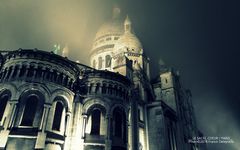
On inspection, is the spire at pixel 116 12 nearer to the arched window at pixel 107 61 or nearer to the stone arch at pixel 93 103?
the arched window at pixel 107 61

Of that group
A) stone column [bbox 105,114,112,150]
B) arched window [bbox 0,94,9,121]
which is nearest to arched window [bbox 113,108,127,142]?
stone column [bbox 105,114,112,150]

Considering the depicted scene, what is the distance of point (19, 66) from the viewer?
22.8 meters

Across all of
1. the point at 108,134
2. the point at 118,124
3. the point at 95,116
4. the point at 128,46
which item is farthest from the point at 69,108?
the point at 128,46

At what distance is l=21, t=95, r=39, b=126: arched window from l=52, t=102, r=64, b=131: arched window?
2.21 m

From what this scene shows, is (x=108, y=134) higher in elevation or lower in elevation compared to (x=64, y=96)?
lower

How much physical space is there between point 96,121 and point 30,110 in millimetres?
7375

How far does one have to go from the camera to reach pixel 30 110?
2178 centimetres

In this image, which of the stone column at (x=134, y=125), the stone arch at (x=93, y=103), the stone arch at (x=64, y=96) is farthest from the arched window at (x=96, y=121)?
the stone column at (x=134, y=125)

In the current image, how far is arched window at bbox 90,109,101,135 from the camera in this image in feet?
81.2

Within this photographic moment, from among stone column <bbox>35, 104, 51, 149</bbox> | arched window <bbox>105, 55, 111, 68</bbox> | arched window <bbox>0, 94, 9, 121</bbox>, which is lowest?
stone column <bbox>35, 104, 51, 149</bbox>

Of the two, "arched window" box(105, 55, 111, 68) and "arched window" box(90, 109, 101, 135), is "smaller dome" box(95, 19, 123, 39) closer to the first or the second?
"arched window" box(105, 55, 111, 68)

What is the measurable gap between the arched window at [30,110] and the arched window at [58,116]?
221 centimetres

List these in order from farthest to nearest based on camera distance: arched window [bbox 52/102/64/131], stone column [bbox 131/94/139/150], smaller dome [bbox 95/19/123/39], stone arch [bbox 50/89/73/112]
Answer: smaller dome [bbox 95/19/123/39], stone column [bbox 131/94/139/150], stone arch [bbox 50/89/73/112], arched window [bbox 52/102/64/131]

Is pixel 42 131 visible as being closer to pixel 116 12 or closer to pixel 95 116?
pixel 95 116
